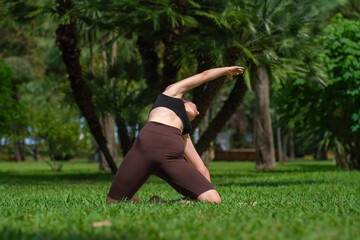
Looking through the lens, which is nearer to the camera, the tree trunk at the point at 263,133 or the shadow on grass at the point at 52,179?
the shadow on grass at the point at 52,179

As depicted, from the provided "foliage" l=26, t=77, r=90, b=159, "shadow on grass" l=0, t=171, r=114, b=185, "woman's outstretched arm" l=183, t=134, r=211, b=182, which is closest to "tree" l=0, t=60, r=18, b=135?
"shadow on grass" l=0, t=171, r=114, b=185

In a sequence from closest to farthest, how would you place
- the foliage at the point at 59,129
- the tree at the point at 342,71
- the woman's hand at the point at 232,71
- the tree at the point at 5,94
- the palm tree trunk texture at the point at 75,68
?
the woman's hand at the point at 232,71 < the palm tree trunk texture at the point at 75,68 < the tree at the point at 5,94 < the tree at the point at 342,71 < the foliage at the point at 59,129

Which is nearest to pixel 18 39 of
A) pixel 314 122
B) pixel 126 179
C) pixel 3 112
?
pixel 3 112

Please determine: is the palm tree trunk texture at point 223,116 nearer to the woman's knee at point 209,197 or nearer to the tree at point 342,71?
the tree at point 342,71

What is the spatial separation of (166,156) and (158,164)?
11 cm

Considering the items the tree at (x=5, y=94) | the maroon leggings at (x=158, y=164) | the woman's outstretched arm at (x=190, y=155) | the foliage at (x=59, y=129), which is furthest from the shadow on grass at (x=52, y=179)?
the maroon leggings at (x=158, y=164)

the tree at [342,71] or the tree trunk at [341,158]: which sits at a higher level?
the tree at [342,71]

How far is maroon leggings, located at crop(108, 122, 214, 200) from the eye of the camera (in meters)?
4.33

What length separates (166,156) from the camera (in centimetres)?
433

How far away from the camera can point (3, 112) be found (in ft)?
40.2

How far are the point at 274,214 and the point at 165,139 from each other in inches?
49.7

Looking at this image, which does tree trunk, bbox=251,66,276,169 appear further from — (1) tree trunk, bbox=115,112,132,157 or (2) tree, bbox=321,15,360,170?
(1) tree trunk, bbox=115,112,132,157

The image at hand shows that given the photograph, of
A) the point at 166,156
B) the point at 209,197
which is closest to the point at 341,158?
the point at 209,197

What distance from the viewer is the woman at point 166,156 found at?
4.34 meters
